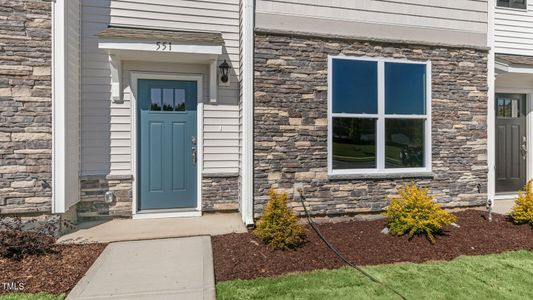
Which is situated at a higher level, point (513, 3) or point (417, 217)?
point (513, 3)

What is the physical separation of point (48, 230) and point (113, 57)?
8.50 ft

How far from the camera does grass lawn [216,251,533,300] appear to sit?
2.83 m

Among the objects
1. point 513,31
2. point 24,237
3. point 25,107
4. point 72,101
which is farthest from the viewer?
→ point 513,31

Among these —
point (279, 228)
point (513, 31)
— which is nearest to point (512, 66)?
point (513, 31)

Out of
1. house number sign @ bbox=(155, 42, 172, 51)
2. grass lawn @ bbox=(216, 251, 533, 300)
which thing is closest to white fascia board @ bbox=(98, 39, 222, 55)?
house number sign @ bbox=(155, 42, 172, 51)

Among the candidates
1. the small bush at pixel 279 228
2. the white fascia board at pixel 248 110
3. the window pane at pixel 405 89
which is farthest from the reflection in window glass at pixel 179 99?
the window pane at pixel 405 89

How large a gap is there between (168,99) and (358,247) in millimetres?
3692

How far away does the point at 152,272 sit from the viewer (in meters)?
3.27

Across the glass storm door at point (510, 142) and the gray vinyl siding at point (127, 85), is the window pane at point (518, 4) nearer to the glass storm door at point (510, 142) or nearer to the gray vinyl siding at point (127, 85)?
the glass storm door at point (510, 142)

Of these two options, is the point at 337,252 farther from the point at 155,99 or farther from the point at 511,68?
the point at 511,68

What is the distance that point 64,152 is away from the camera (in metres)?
4.18

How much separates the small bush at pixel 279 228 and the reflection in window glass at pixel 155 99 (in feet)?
8.38

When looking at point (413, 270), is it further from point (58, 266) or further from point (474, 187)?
point (58, 266)

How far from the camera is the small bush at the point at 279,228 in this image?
12.5 feet
